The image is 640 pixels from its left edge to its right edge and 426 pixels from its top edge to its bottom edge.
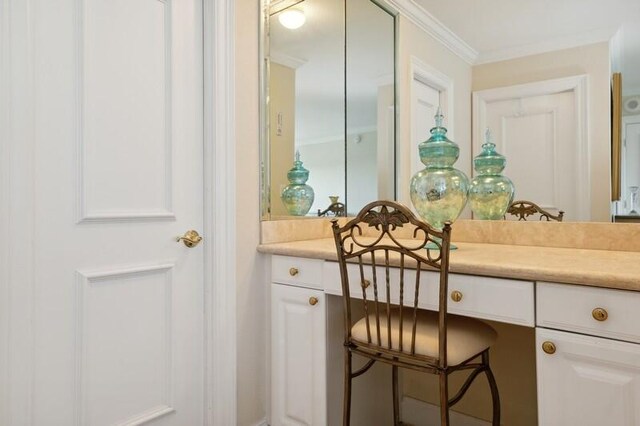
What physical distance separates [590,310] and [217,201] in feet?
4.36

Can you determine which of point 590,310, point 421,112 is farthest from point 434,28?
point 590,310

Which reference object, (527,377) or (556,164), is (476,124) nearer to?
(556,164)

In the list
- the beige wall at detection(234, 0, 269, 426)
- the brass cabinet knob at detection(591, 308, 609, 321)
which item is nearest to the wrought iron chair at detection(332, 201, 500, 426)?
the brass cabinet knob at detection(591, 308, 609, 321)

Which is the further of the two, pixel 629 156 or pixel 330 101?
pixel 330 101

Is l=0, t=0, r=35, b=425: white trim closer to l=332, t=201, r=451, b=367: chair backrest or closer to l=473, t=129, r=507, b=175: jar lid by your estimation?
l=332, t=201, r=451, b=367: chair backrest

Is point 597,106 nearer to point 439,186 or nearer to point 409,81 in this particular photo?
point 439,186

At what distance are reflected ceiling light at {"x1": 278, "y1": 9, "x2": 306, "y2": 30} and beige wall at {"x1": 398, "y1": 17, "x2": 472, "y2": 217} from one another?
62 cm

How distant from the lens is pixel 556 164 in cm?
172

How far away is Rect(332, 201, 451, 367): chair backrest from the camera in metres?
1.23

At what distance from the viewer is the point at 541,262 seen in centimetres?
128

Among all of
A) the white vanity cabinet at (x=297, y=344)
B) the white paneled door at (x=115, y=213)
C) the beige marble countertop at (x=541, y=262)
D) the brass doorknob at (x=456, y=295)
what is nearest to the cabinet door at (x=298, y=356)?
the white vanity cabinet at (x=297, y=344)

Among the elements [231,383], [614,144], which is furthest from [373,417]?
[614,144]

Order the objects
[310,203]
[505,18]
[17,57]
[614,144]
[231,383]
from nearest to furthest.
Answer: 1. [17,57]
2. [614,144]
3. [231,383]
4. [505,18]
5. [310,203]

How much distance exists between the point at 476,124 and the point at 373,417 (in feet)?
4.72
